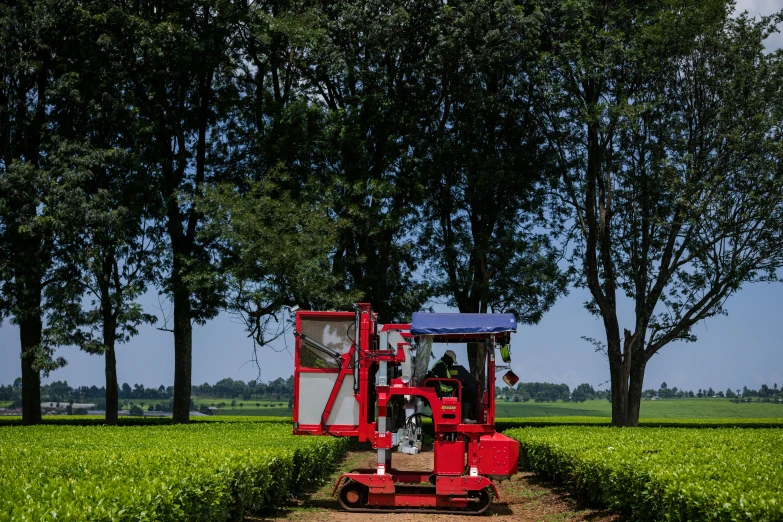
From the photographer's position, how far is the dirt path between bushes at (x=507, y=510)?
12.3 m

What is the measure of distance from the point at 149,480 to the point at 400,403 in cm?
541

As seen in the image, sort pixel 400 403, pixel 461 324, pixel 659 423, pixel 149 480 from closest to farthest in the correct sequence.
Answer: pixel 149 480 → pixel 461 324 → pixel 400 403 → pixel 659 423

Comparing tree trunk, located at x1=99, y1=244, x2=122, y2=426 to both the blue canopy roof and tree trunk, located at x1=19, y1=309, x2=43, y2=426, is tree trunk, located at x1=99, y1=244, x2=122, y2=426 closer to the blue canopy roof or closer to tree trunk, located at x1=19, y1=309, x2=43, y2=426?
tree trunk, located at x1=19, y1=309, x2=43, y2=426

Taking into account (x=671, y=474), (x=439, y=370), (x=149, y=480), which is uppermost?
(x=439, y=370)

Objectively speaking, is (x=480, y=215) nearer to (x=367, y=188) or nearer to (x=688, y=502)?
(x=367, y=188)

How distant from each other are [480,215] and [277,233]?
30.1 ft

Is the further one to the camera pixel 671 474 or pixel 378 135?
pixel 378 135

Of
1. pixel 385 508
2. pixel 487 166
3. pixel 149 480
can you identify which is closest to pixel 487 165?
pixel 487 166

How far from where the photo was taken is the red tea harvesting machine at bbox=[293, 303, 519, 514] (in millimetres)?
12461

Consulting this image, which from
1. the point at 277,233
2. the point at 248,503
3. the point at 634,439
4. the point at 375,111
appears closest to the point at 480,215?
the point at 375,111

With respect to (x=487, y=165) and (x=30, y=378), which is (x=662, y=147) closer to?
(x=487, y=165)

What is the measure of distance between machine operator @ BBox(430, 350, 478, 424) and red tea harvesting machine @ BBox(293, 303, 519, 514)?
3 centimetres

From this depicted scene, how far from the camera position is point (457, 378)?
41.9ft

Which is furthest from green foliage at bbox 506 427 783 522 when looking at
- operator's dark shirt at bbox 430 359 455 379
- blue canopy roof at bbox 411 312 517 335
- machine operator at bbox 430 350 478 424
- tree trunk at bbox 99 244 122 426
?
tree trunk at bbox 99 244 122 426
